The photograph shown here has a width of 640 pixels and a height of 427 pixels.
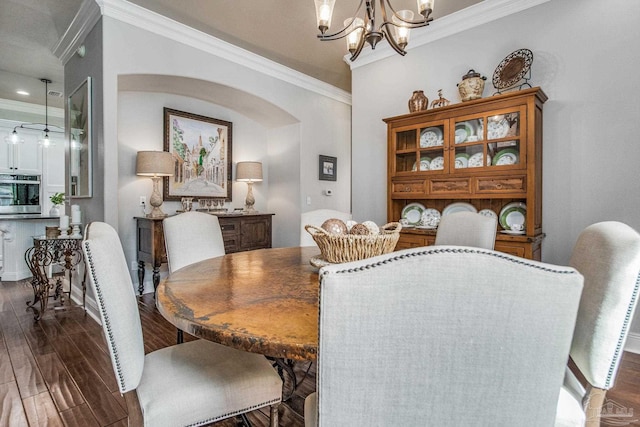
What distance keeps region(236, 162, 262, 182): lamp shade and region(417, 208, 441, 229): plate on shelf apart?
217 cm

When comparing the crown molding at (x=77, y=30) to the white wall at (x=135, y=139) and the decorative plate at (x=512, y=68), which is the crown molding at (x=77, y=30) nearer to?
the white wall at (x=135, y=139)

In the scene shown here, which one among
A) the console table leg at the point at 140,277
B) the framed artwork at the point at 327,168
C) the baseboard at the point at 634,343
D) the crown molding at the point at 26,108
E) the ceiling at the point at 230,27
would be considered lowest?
the baseboard at the point at 634,343

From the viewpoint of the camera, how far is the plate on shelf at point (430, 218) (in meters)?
3.00

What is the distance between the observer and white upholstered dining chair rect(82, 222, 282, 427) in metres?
0.90

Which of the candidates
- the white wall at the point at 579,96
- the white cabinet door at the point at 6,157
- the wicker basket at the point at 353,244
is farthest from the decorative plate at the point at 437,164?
the white cabinet door at the point at 6,157

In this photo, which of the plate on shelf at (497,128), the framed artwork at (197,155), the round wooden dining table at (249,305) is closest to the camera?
the round wooden dining table at (249,305)

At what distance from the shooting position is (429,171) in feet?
9.51

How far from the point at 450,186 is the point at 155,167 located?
110 inches

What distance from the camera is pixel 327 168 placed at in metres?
4.80

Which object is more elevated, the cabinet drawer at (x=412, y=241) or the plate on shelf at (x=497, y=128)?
the plate on shelf at (x=497, y=128)

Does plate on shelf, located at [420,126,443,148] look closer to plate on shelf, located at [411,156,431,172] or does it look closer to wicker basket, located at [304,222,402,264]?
plate on shelf, located at [411,156,431,172]

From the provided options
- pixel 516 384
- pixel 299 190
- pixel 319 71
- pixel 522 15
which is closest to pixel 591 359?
pixel 516 384

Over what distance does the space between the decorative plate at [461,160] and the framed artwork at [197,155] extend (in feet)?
9.36

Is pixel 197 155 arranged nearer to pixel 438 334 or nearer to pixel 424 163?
pixel 424 163
